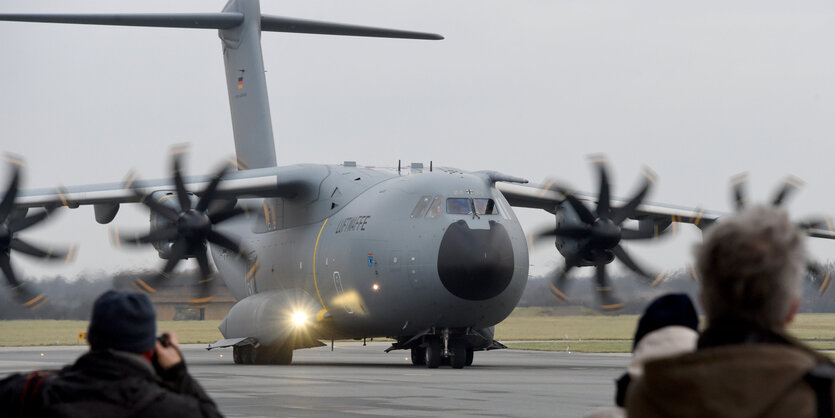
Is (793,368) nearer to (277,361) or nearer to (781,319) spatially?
(781,319)

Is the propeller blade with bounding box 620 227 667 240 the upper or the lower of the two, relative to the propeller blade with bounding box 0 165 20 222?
lower

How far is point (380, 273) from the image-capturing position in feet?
72.1

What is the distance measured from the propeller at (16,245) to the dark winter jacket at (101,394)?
19367 millimetres

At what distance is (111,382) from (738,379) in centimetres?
192

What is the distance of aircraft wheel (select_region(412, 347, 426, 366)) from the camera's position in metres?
24.5

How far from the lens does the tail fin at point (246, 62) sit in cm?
2852

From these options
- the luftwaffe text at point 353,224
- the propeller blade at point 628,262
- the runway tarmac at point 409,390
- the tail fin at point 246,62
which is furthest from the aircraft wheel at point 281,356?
the propeller blade at point 628,262

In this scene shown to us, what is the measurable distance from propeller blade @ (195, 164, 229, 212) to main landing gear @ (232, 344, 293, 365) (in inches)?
148

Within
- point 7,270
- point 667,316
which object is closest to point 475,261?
point 7,270

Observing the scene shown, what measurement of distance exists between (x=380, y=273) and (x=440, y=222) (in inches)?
67.8

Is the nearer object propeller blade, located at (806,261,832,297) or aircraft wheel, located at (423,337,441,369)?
aircraft wheel, located at (423,337,441,369)

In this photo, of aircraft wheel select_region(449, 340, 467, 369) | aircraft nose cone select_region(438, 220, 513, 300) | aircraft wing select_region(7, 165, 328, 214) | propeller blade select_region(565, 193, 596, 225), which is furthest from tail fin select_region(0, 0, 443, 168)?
aircraft nose cone select_region(438, 220, 513, 300)

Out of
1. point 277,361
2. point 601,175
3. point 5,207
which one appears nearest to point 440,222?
point 601,175

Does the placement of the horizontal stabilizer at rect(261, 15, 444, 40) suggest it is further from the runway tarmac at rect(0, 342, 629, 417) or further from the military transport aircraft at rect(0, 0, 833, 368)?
the runway tarmac at rect(0, 342, 629, 417)
